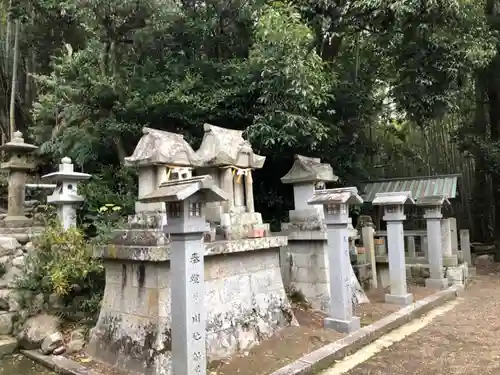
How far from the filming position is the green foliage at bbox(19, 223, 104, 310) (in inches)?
241

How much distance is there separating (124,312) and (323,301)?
3762mm

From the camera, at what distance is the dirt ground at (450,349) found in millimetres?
5219

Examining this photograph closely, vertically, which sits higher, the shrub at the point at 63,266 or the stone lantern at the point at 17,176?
the stone lantern at the point at 17,176

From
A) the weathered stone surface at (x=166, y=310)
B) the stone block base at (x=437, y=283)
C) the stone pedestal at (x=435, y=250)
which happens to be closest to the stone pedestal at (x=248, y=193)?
the weathered stone surface at (x=166, y=310)

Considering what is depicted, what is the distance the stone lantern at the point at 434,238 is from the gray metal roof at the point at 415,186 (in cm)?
173

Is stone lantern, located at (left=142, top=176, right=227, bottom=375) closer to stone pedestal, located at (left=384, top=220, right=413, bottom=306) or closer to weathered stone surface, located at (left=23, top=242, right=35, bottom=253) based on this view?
weathered stone surface, located at (left=23, top=242, right=35, bottom=253)

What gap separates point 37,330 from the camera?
19.6ft

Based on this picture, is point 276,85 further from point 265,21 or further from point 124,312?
point 124,312

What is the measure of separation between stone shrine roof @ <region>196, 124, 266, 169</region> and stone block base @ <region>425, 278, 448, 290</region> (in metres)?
6.02

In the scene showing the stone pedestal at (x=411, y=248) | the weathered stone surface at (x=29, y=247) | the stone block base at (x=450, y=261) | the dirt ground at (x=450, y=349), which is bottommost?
the dirt ground at (x=450, y=349)

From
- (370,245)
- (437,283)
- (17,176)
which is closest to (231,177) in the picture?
(370,245)

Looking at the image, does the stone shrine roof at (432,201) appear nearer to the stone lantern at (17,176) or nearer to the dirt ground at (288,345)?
the dirt ground at (288,345)

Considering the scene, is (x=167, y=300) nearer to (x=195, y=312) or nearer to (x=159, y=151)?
(x=195, y=312)

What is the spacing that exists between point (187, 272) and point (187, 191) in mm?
823
